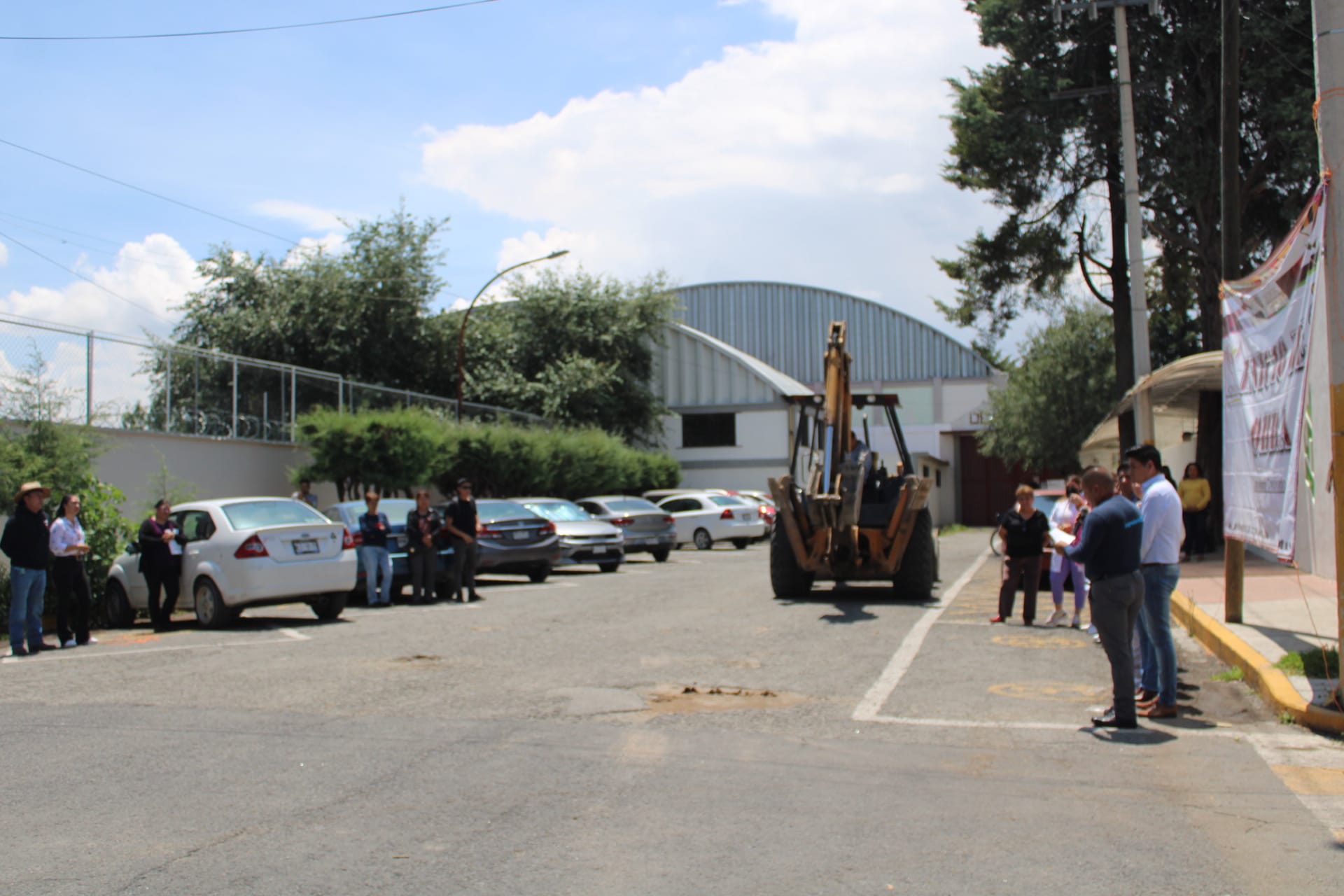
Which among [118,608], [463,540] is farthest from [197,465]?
[118,608]

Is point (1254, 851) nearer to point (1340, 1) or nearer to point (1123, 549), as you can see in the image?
point (1123, 549)

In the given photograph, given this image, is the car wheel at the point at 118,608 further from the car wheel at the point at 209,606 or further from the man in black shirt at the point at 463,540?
the man in black shirt at the point at 463,540

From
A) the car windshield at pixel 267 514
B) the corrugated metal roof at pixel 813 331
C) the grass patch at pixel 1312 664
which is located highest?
the corrugated metal roof at pixel 813 331

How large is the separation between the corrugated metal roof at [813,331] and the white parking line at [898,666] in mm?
44212

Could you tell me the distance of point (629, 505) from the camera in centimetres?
2622

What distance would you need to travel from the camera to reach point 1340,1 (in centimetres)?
780

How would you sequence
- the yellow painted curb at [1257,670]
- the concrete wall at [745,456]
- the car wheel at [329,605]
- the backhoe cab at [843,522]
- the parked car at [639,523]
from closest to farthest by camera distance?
1. the yellow painted curb at [1257,670]
2. the car wheel at [329,605]
3. the backhoe cab at [843,522]
4. the parked car at [639,523]
5. the concrete wall at [745,456]

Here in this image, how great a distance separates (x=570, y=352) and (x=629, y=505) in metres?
20.3

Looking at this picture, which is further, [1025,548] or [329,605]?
[329,605]

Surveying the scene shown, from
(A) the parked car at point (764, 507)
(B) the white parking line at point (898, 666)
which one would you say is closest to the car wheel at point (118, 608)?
(B) the white parking line at point (898, 666)

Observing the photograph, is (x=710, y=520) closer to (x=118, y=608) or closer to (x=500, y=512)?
(x=500, y=512)

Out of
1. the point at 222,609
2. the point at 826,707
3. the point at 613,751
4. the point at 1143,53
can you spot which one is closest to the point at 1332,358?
the point at 826,707

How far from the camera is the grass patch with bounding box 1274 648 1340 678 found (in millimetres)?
8484

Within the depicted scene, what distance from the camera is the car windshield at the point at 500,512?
1964cm
